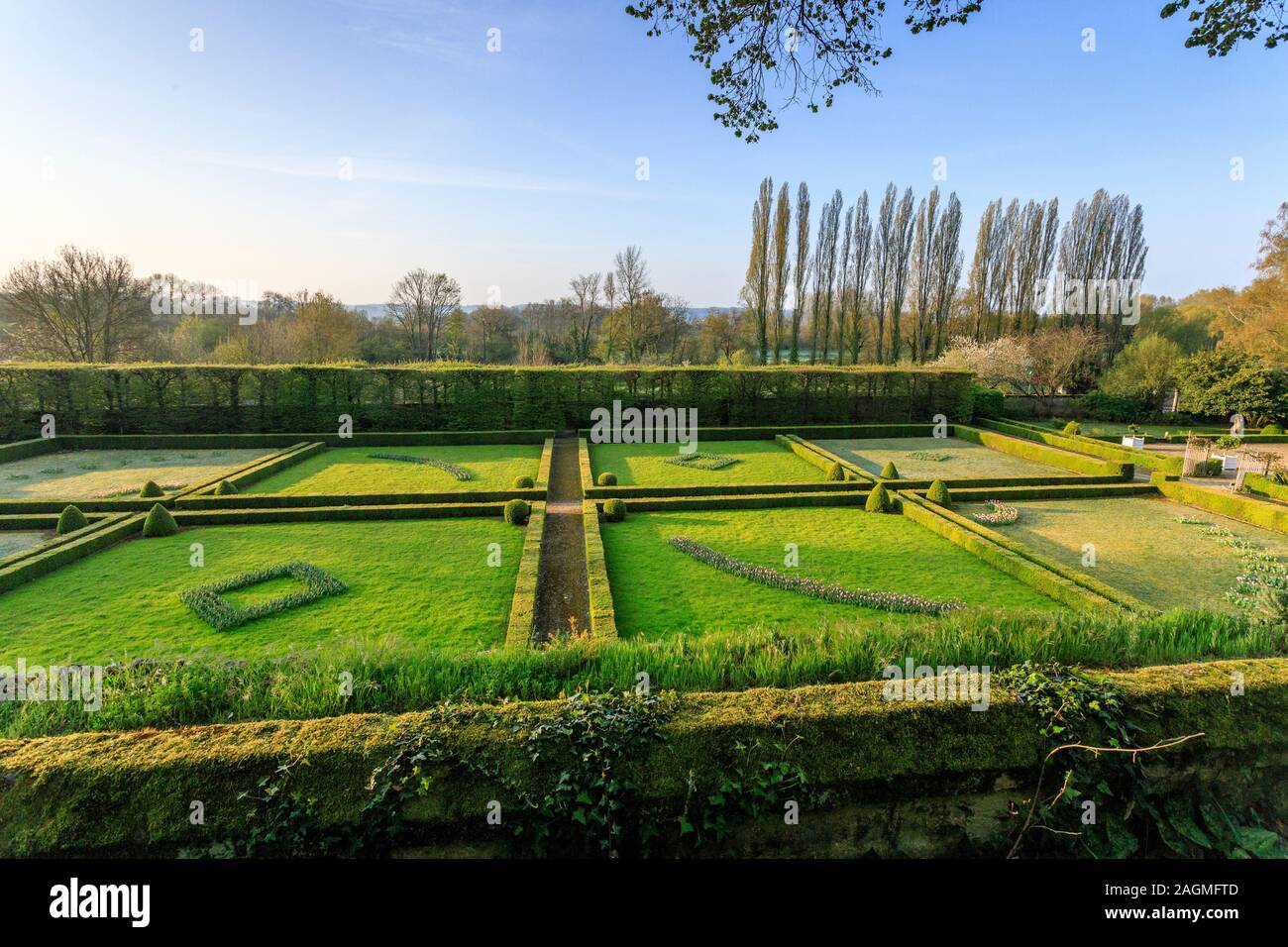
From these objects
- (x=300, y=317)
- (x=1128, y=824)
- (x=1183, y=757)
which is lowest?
(x=1128, y=824)

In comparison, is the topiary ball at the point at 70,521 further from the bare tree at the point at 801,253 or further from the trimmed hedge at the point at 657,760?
the bare tree at the point at 801,253

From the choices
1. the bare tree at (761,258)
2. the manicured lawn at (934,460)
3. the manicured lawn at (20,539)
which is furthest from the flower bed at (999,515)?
the bare tree at (761,258)

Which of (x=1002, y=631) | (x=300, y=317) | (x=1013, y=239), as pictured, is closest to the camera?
(x=1002, y=631)

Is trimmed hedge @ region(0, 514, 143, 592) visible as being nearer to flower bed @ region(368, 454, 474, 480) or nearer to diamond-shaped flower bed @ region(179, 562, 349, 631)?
diamond-shaped flower bed @ region(179, 562, 349, 631)

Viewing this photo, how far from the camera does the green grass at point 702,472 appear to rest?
679 inches

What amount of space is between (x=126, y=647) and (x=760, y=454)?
17542 mm

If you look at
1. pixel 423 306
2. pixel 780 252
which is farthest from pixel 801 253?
pixel 423 306

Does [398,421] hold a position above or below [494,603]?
above

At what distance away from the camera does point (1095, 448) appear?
22.0m

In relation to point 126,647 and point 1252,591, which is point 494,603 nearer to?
point 126,647

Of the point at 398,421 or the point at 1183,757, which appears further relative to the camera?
the point at 398,421

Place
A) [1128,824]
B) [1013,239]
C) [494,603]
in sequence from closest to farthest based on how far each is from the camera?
[1128,824] < [494,603] < [1013,239]

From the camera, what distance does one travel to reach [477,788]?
3297 mm

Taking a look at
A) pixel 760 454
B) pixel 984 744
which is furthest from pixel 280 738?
pixel 760 454
